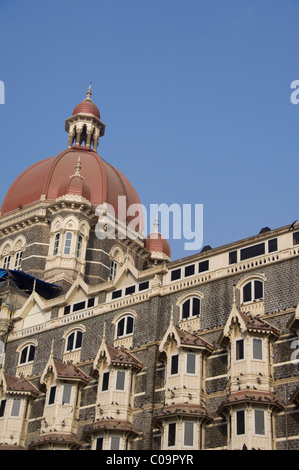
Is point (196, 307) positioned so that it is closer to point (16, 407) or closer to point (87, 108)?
point (16, 407)

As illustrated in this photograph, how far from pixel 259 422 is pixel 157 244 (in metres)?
31.2

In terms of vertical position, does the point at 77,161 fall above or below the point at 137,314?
above

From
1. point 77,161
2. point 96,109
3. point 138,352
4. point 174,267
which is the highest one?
point 96,109

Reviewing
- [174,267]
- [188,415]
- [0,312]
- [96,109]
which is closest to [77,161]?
[96,109]

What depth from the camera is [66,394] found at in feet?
129

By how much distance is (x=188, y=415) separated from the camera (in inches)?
1300

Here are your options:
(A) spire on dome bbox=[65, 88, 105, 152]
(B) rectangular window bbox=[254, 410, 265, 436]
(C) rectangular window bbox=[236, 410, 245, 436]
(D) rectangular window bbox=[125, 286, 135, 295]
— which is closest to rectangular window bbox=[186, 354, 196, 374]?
(C) rectangular window bbox=[236, 410, 245, 436]

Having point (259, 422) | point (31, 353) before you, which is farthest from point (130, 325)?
point (259, 422)

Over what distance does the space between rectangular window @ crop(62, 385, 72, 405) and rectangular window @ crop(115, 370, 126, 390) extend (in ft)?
11.8

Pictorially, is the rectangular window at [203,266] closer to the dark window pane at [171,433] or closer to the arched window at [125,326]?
the arched window at [125,326]

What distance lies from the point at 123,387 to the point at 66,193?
866 inches

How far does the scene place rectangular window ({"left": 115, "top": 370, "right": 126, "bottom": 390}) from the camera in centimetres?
3703

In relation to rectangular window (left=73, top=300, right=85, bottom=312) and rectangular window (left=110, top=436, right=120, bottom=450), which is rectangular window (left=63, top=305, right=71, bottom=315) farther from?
rectangular window (left=110, top=436, right=120, bottom=450)
